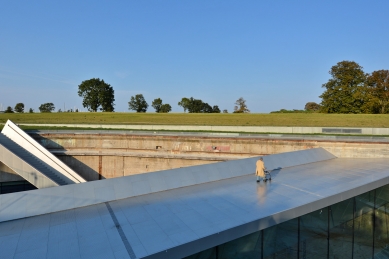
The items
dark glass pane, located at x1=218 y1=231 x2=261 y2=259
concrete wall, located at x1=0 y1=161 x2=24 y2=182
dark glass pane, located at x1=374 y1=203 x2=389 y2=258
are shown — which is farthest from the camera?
concrete wall, located at x1=0 y1=161 x2=24 y2=182

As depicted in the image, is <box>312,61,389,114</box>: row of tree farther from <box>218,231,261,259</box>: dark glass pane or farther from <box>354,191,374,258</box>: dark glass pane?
<box>218,231,261,259</box>: dark glass pane

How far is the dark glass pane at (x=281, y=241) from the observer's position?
8.47m

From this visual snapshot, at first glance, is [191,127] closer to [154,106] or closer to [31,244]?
[31,244]

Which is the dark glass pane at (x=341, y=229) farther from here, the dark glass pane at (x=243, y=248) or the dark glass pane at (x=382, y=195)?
the dark glass pane at (x=243, y=248)

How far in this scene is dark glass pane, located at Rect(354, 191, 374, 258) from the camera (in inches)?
447

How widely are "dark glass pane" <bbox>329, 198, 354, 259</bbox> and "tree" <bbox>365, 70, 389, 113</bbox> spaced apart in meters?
44.4

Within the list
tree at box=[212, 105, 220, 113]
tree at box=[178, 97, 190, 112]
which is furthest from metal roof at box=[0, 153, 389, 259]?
tree at box=[178, 97, 190, 112]

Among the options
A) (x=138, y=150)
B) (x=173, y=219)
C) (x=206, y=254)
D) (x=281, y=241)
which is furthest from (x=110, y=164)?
(x=206, y=254)

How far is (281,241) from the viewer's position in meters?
8.81

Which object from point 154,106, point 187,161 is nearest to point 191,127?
point 187,161

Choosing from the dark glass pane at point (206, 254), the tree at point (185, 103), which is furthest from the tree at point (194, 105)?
the dark glass pane at point (206, 254)

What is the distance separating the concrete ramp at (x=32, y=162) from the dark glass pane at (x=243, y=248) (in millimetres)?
12566

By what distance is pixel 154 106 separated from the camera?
381 feet

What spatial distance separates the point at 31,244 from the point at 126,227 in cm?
229
